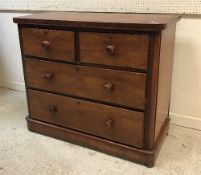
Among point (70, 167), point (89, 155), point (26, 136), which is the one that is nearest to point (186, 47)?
point (89, 155)

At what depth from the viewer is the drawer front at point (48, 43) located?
1.37 metres

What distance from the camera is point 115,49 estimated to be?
1254 millimetres

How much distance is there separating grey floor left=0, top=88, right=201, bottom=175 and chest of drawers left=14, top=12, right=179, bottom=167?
0.19ft

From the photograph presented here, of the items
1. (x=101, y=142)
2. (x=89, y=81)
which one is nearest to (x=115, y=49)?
(x=89, y=81)

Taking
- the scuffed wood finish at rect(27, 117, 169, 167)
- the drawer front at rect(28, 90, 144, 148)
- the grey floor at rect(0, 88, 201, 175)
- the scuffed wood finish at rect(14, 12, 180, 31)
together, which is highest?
the scuffed wood finish at rect(14, 12, 180, 31)

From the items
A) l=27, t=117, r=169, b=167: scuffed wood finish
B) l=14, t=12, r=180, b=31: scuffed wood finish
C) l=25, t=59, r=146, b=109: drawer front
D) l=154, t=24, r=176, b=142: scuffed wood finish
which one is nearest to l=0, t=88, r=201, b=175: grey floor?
l=27, t=117, r=169, b=167: scuffed wood finish

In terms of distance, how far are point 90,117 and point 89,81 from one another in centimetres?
21

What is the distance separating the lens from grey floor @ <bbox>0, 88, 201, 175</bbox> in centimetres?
136

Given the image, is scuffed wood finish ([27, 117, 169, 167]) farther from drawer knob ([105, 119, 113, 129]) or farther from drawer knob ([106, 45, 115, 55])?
drawer knob ([106, 45, 115, 55])

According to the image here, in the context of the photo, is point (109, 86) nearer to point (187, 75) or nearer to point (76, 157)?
point (76, 157)

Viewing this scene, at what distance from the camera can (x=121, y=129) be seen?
1.40 m

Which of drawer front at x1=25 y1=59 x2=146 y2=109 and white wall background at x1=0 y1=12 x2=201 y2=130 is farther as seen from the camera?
white wall background at x1=0 y1=12 x2=201 y2=130

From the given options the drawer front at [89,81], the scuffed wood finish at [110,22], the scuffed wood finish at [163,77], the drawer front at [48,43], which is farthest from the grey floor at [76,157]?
the scuffed wood finish at [110,22]

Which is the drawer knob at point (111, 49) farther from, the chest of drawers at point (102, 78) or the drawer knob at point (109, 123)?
the drawer knob at point (109, 123)
